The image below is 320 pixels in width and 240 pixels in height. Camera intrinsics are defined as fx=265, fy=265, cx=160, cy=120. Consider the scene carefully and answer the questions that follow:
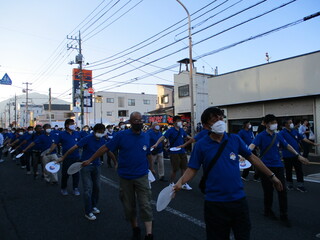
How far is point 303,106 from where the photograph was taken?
1500cm

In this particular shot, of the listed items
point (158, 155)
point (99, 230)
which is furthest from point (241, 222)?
point (158, 155)

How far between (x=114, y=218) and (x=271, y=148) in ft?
10.6

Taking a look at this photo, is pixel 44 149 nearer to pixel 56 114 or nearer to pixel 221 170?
pixel 221 170

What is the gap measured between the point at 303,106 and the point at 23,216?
1478 cm

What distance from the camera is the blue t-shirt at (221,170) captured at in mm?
2580

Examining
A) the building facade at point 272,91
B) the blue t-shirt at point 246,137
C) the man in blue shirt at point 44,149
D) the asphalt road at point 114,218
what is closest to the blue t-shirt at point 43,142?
the man in blue shirt at point 44,149

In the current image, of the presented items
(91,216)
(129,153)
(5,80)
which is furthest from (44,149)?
(5,80)

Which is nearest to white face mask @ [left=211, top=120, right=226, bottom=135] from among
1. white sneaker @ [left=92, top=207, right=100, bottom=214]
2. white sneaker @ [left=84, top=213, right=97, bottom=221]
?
white sneaker @ [left=84, top=213, right=97, bottom=221]

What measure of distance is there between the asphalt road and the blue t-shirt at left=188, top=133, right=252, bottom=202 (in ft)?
5.84

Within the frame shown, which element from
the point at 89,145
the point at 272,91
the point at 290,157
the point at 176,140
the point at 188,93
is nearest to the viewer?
the point at 89,145

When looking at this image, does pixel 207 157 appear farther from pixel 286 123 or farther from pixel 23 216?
pixel 286 123

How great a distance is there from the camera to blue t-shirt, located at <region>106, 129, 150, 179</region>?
13.0ft

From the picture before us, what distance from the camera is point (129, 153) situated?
156 inches

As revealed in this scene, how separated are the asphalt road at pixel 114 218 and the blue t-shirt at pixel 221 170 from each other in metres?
1.78
